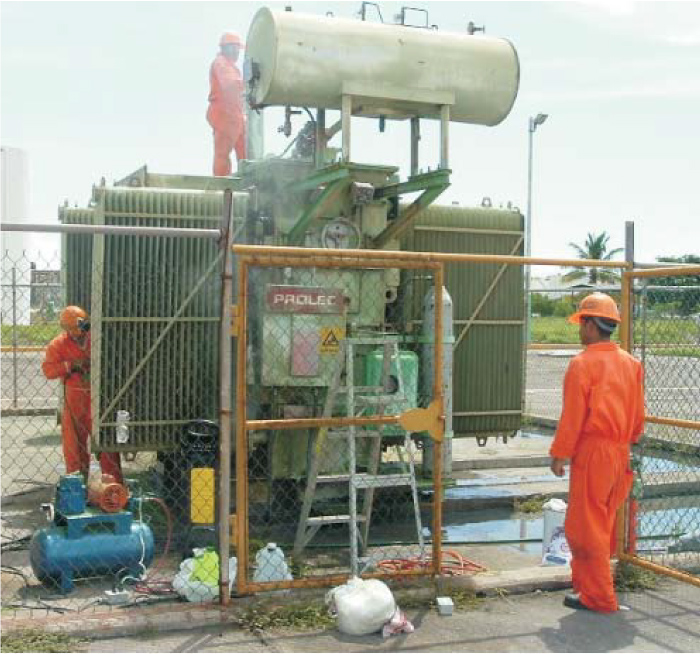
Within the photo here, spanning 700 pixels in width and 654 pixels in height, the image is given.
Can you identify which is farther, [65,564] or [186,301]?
[186,301]

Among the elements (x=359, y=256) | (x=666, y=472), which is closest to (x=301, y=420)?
(x=359, y=256)

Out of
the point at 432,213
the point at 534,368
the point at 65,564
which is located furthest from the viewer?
the point at 534,368

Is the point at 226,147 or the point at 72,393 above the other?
the point at 226,147

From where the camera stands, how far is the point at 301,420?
548 centimetres

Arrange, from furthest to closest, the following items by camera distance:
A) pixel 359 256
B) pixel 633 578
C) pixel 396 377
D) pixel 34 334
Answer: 1. pixel 34 334
2. pixel 396 377
3. pixel 633 578
4. pixel 359 256

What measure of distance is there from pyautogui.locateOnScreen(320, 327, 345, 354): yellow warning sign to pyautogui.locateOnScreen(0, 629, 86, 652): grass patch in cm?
319

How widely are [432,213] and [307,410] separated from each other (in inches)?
106

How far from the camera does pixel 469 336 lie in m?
9.16

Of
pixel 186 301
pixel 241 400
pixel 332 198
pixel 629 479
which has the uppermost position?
pixel 332 198

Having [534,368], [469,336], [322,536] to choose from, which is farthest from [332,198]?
[534,368]

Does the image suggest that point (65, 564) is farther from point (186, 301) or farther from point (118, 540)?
point (186, 301)

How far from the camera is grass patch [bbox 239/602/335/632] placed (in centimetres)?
520

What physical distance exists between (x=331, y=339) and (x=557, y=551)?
2.47 meters

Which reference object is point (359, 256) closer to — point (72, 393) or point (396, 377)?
point (396, 377)
